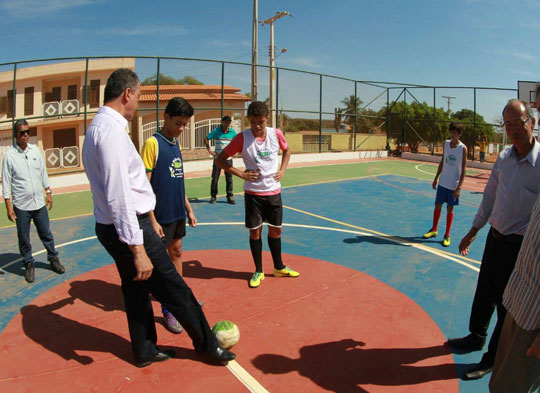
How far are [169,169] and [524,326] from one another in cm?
322

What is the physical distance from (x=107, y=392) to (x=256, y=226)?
8.43 ft

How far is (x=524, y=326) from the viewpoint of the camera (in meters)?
2.11

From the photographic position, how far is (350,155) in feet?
80.1

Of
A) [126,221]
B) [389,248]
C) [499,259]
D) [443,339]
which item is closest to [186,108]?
[126,221]

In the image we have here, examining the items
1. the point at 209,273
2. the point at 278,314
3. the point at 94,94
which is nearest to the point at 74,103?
the point at 94,94

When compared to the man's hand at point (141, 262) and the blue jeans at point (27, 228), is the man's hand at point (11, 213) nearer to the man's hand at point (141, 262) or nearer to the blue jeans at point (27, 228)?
the blue jeans at point (27, 228)

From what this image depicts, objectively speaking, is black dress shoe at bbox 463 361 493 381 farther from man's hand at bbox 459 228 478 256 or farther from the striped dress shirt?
the striped dress shirt

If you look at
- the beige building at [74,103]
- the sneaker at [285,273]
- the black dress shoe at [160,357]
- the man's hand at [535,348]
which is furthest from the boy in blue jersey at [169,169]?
the beige building at [74,103]

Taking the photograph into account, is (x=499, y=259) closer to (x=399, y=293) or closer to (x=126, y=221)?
(x=399, y=293)

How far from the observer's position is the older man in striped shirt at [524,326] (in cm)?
209

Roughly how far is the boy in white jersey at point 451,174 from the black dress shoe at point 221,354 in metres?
4.83

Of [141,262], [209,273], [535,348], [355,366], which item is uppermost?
[141,262]

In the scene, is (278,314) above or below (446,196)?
below

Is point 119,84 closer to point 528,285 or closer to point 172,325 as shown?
point 172,325
